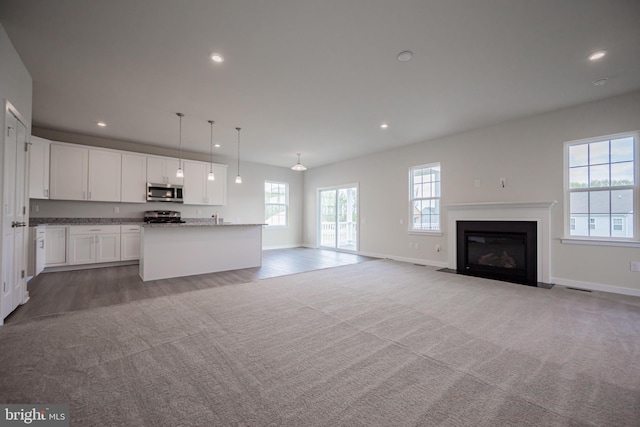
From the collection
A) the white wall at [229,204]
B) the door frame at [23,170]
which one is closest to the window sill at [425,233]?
the white wall at [229,204]

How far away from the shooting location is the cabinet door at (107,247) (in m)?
5.48

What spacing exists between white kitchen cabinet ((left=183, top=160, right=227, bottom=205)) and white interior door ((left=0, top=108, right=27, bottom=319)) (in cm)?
359

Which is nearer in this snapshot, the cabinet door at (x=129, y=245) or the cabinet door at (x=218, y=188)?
the cabinet door at (x=129, y=245)

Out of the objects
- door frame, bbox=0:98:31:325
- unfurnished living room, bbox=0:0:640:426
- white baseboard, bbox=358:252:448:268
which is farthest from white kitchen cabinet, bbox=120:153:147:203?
white baseboard, bbox=358:252:448:268

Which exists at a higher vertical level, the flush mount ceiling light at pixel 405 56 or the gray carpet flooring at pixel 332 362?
the flush mount ceiling light at pixel 405 56

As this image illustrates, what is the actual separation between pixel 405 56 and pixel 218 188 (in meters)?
5.94

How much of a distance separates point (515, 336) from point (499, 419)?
134 cm

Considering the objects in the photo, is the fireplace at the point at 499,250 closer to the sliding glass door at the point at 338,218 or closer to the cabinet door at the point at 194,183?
the sliding glass door at the point at 338,218

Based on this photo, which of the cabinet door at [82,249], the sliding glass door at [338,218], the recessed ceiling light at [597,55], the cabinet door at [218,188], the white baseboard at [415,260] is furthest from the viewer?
the sliding glass door at [338,218]

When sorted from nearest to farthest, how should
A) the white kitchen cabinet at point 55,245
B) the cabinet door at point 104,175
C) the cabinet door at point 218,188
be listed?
the white kitchen cabinet at point 55,245, the cabinet door at point 104,175, the cabinet door at point 218,188

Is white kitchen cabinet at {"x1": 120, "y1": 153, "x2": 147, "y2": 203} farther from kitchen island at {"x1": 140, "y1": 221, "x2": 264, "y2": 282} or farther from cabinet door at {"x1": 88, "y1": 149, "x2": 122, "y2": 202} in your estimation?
kitchen island at {"x1": 140, "y1": 221, "x2": 264, "y2": 282}

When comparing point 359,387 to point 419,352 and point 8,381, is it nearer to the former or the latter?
point 419,352

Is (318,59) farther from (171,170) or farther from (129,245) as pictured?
(129,245)

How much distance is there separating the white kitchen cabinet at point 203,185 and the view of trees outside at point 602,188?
24.5 feet
